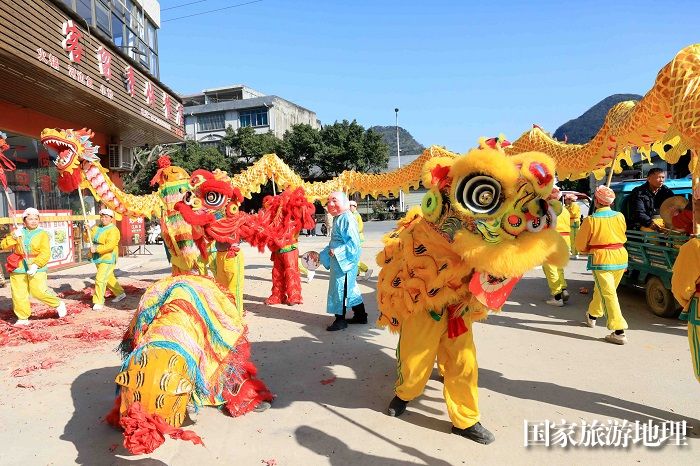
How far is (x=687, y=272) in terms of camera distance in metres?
2.70

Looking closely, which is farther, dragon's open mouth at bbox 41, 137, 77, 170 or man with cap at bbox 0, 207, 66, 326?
man with cap at bbox 0, 207, 66, 326

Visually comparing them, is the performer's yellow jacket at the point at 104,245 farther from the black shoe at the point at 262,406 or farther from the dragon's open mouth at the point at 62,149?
the black shoe at the point at 262,406

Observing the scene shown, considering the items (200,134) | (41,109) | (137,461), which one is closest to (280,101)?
(200,134)

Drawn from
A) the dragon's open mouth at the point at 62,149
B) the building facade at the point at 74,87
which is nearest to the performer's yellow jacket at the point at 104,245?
the dragon's open mouth at the point at 62,149

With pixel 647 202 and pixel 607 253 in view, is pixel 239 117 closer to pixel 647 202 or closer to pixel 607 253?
pixel 647 202

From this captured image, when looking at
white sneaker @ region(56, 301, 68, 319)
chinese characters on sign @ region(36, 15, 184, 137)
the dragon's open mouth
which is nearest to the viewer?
the dragon's open mouth

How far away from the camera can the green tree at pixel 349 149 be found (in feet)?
100

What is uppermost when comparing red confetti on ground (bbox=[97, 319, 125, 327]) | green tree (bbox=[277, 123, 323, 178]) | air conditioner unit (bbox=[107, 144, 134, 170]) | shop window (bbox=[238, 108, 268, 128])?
shop window (bbox=[238, 108, 268, 128])

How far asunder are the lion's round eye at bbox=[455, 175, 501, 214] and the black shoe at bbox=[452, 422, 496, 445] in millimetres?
1454

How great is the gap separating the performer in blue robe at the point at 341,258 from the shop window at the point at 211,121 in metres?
40.4

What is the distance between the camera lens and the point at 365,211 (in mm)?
34281

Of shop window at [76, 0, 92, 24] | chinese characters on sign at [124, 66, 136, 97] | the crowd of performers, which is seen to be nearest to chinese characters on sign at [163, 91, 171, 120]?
chinese characters on sign at [124, 66, 136, 97]

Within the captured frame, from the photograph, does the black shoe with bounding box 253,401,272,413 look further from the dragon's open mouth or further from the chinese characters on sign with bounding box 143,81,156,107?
the chinese characters on sign with bounding box 143,81,156,107

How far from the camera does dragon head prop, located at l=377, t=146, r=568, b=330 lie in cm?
229
